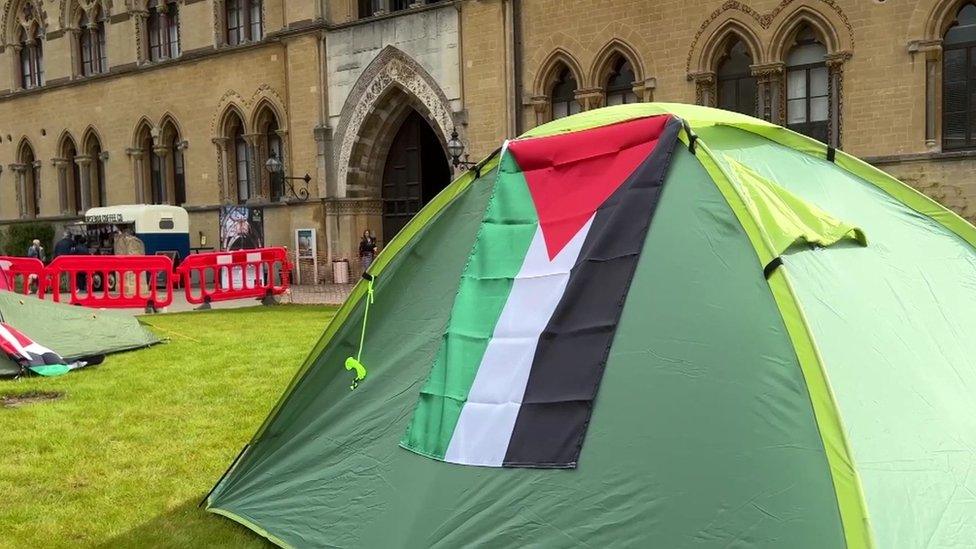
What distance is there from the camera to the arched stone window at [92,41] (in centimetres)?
2637

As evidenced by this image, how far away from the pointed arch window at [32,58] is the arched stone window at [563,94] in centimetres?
1921

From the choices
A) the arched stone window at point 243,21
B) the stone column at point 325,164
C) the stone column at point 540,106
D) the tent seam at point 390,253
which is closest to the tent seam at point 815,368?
the tent seam at point 390,253

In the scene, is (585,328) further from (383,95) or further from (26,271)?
(383,95)

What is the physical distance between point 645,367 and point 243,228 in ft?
68.1

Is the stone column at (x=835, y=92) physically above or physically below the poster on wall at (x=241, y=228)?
above

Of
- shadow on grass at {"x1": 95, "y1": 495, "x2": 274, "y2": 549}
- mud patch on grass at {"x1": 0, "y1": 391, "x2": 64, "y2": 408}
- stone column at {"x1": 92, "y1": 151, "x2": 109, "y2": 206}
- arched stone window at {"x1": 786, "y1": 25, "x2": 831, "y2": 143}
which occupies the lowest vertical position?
shadow on grass at {"x1": 95, "y1": 495, "x2": 274, "y2": 549}

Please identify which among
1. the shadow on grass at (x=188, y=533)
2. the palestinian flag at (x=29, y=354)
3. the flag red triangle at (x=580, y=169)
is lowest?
the shadow on grass at (x=188, y=533)

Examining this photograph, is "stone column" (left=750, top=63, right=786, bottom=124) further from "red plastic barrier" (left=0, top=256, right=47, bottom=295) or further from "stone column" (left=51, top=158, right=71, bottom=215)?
"stone column" (left=51, top=158, right=71, bottom=215)

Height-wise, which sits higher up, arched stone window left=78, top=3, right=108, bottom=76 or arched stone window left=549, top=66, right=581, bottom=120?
arched stone window left=78, top=3, right=108, bottom=76

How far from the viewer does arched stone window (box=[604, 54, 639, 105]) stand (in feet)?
56.2

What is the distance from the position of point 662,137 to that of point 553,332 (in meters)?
0.90

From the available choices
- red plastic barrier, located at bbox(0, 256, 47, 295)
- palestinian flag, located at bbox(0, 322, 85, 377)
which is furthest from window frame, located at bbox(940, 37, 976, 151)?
red plastic barrier, located at bbox(0, 256, 47, 295)

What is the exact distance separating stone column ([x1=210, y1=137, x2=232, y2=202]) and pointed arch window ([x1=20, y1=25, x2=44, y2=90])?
9.44 meters

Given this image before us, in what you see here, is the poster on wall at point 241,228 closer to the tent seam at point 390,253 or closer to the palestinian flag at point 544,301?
the tent seam at point 390,253
